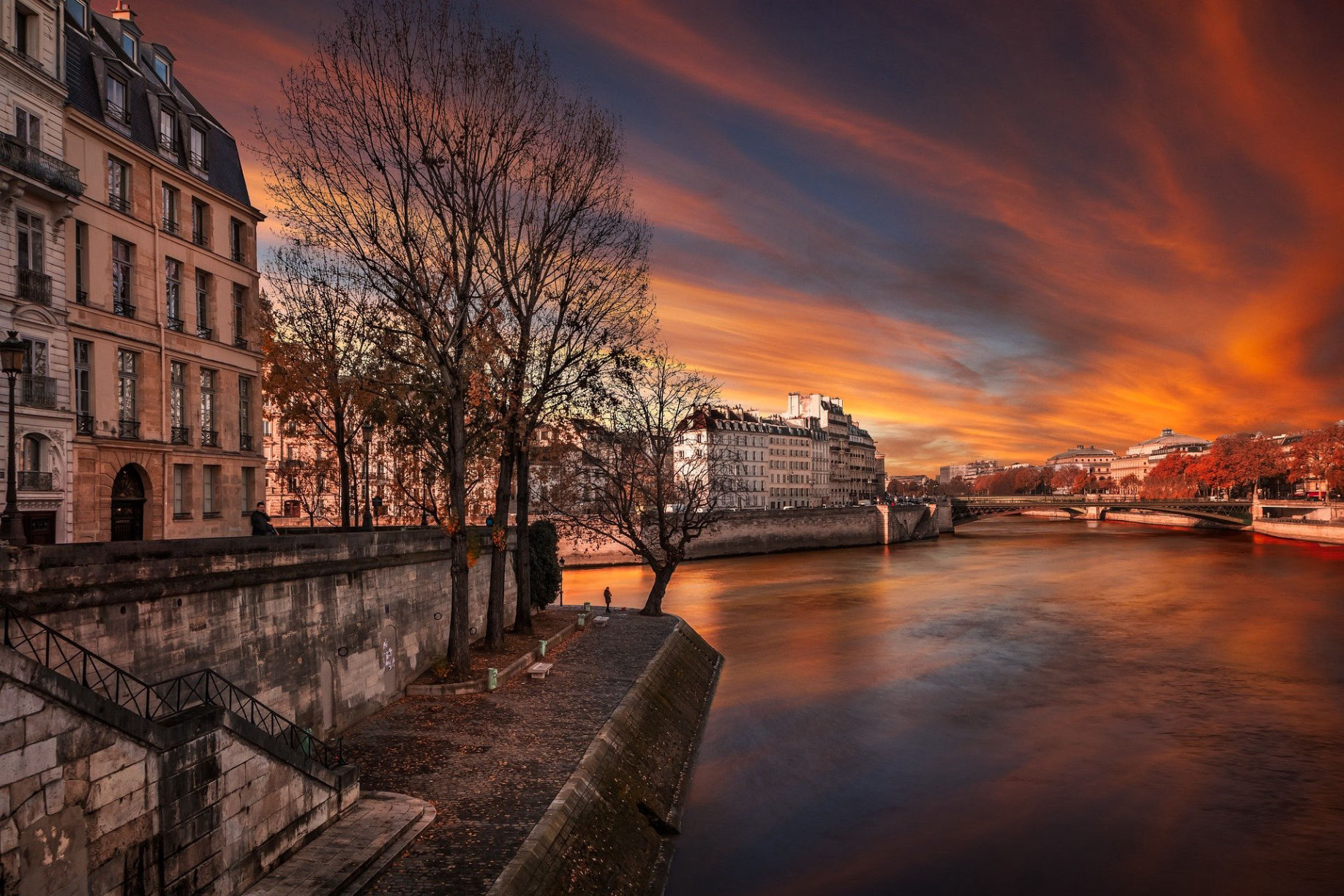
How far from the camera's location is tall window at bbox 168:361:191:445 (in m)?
25.5

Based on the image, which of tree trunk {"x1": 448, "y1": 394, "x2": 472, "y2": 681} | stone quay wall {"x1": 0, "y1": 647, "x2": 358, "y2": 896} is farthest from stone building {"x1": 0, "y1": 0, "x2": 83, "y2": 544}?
stone quay wall {"x1": 0, "y1": 647, "x2": 358, "y2": 896}

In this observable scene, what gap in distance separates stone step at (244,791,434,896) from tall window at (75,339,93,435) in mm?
14751

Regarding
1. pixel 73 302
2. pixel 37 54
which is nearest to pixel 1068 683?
pixel 73 302

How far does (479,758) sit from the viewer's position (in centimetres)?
1662

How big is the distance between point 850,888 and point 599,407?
1724 centimetres

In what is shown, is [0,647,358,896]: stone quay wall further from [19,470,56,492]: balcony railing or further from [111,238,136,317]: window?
[111,238,136,317]: window

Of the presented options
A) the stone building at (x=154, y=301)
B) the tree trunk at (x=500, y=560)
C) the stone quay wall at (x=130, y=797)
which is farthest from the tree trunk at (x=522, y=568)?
the stone quay wall at (x=130, y=797)

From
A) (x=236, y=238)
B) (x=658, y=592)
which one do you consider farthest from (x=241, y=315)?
(x=658, y=592)

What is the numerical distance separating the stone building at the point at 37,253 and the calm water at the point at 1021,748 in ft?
56.9

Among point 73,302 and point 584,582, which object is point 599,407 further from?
point 584,582

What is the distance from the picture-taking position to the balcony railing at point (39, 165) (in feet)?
59.0

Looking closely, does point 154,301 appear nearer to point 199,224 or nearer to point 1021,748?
point 199,224

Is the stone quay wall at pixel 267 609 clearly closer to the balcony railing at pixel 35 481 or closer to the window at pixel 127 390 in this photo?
the balcony railing at pixel 35 481

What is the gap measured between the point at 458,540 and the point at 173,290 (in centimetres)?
1276
